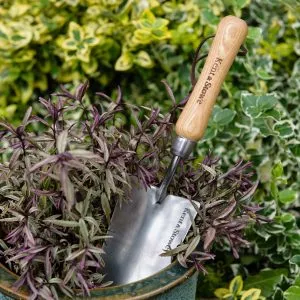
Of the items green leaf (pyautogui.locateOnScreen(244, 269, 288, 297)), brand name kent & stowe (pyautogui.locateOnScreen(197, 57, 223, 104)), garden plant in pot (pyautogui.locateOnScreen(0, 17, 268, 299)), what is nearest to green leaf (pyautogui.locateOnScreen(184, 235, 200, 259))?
garden plant in pot (pyautogui.locateOnScreen(0, 17, 268, 299))

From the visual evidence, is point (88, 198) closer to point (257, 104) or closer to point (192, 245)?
point (192, 245)

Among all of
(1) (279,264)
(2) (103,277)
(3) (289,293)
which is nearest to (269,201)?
(1) (279,264)

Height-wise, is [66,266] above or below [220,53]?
below

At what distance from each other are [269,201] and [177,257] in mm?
671

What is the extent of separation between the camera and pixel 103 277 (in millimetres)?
1182

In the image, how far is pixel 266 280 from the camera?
1718 millimetres

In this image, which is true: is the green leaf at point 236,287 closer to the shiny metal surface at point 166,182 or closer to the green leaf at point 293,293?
the green leaf at point 293,293

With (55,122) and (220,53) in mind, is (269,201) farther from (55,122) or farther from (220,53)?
(55,122)

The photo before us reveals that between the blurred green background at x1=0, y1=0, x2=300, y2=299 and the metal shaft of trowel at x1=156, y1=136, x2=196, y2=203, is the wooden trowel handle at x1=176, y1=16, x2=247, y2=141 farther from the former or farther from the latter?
the blurred green background at x1=0, y1=0, x2=300, y2=299

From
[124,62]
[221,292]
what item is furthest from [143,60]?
[221,292]

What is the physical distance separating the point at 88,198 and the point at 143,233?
17 centimetres

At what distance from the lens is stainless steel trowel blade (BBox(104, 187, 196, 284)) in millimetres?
1224

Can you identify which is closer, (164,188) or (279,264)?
(164,188)

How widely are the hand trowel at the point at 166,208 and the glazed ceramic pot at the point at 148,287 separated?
0.06 m
